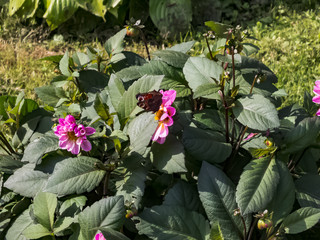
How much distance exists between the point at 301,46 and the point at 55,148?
2.96 meters

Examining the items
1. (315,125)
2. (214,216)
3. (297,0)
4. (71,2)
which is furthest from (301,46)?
(214,216)

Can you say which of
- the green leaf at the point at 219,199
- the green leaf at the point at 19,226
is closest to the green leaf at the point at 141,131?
the green leaf at the point at 219,199

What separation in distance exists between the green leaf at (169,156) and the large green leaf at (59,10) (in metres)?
3.17

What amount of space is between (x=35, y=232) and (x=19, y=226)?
0.13 meters

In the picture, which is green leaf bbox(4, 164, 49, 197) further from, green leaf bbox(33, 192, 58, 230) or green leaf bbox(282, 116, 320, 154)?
green leaf bbox(282, 116, 320, 154)

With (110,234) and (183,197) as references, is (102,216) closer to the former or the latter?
(110,234)

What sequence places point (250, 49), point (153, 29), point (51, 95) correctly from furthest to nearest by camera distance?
point (153, 29), point (51, 95), point (250, 49)

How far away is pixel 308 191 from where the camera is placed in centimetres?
134

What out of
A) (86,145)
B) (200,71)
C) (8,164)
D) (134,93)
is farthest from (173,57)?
(8,164)

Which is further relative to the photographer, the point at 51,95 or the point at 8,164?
the point at 51,95

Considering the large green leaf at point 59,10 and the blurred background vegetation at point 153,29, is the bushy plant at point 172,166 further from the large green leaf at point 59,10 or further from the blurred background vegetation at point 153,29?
the large green leaf at point 59,10

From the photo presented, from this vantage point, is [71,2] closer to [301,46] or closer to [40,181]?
[301,46]

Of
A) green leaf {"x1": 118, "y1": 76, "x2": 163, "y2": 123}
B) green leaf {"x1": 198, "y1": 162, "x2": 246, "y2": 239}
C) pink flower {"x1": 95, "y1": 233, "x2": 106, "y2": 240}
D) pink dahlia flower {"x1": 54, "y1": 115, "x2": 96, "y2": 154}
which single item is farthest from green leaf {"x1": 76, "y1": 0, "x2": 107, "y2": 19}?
pink flower {"x1": 95, "y1": 233, "x2": 106, "y2": 240}

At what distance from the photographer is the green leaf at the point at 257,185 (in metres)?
1.16
